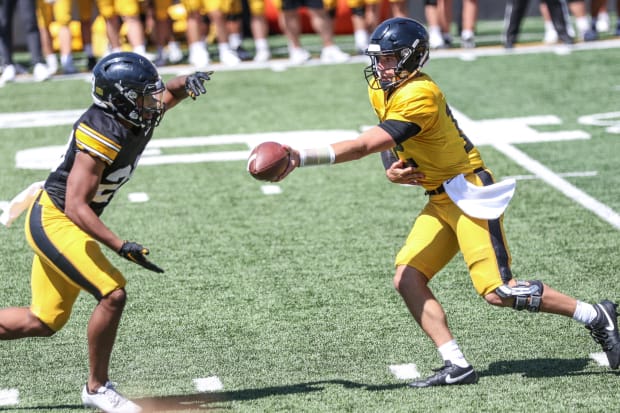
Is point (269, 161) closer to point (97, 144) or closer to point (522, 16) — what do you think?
point (97, 144)

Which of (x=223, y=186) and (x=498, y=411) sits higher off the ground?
(x=498, y=411)

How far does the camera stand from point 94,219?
4.56 metres

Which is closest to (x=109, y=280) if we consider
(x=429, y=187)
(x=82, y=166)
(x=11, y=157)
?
(x=82, y=166)

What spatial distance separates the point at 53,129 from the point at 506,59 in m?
5.41

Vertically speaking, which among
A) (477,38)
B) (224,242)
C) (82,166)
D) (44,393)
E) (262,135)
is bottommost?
(477,38)

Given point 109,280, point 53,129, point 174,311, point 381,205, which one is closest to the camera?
point 109,280

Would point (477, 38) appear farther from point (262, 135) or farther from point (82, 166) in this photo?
point (82, 166)

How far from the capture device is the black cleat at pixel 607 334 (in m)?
5.04

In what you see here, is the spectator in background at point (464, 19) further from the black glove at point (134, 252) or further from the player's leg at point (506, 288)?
the black glove at point (134, 252)

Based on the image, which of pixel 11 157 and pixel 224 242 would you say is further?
pixel 11 157

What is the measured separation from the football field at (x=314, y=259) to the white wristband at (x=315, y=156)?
40.5 inches

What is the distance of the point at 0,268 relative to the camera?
695 centimetres

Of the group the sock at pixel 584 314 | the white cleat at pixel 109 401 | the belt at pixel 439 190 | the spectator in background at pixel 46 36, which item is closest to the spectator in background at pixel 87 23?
the spectator in background at pixel 46 36

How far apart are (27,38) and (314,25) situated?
331 centimetres
